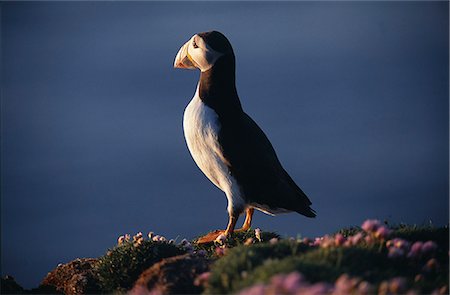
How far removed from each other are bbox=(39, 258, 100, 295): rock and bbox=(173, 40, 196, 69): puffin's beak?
13.3 ft

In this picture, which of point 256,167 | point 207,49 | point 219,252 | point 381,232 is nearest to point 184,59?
point 207,49

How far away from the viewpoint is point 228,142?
11656mm

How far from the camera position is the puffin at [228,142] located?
11.7 m

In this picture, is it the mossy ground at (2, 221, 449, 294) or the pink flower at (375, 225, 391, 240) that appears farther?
the pink flower at (375, 225, 391, 240)

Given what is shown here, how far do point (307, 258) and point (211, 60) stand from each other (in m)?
5.83

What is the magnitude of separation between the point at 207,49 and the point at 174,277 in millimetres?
5267

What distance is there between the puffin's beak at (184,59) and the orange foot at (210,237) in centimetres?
318

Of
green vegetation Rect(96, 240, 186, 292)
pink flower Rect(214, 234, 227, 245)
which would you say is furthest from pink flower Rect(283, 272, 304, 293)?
pink flower Rect(214, 234, 227, 245)

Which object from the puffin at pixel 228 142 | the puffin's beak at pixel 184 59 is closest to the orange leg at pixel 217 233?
the puffin at pixel 228 142

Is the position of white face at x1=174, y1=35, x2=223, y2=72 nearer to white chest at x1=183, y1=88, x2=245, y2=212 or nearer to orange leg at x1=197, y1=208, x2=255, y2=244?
white chest at x1=183, y1=88, x2=245, y2=212

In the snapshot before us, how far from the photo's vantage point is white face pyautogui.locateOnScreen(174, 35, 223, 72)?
39.9ft

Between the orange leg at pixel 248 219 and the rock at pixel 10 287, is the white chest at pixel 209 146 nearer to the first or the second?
the orange leg at pixel 248 219

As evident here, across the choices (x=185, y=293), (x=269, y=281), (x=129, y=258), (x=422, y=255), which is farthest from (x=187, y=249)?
(x=269, y=281)

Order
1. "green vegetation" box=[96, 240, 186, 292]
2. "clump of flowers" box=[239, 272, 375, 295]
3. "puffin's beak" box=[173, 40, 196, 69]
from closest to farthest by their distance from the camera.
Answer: "clump of flowers" box=[239, 272, 375, 295], "green vegetation" box=[96, 240, 186, 292], "puffin's beak" box=[173, 40, 196, 69]
